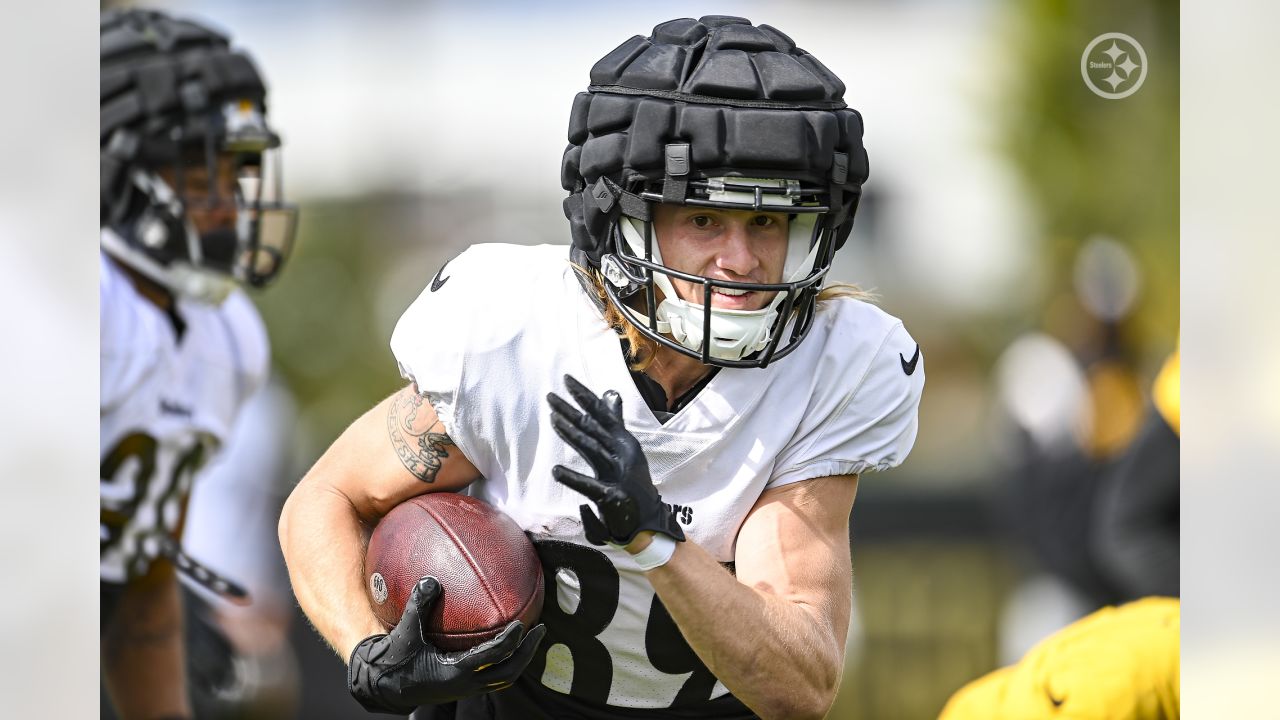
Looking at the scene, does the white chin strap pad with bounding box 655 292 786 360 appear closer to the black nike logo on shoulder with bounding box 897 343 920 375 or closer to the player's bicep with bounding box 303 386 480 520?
the black nike logo on shoulder with bounding box 897 343 920 375

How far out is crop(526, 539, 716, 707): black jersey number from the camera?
2121 millimetres

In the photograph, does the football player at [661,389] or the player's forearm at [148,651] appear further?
the player's forearm at [148,651]

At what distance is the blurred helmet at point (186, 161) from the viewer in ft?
10.7

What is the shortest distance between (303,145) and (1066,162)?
1.97 meters

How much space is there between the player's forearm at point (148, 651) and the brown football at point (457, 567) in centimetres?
156

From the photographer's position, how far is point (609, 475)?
1.73 metres

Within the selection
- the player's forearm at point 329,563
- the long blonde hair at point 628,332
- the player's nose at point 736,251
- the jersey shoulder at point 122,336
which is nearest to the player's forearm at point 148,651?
the jersey shoulder at point 122,336

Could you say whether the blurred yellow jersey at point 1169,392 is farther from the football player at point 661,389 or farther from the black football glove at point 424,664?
the black football glove at point 424,664

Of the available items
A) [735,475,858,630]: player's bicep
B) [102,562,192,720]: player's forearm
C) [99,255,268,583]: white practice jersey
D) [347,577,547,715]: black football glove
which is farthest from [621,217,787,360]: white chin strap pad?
[102,562,192,720]: player's forearm
